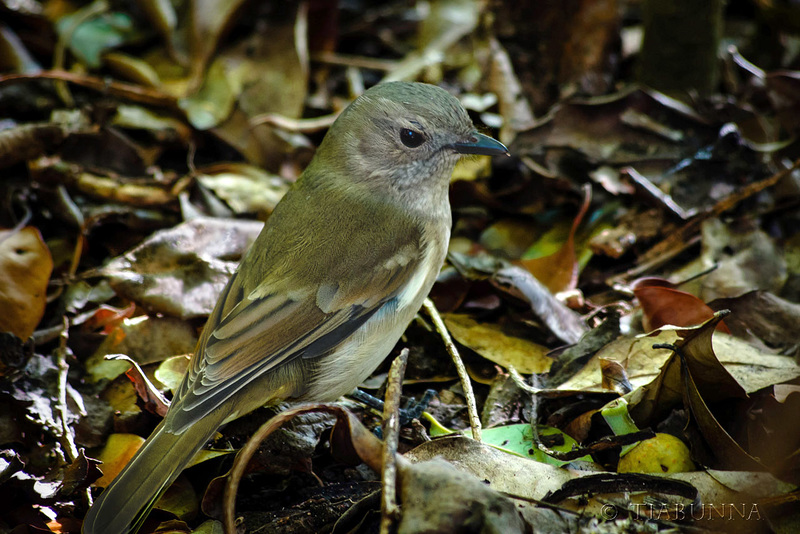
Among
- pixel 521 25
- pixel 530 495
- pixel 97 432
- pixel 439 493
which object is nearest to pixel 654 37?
pixel 521 25

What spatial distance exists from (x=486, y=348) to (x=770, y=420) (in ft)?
3.89

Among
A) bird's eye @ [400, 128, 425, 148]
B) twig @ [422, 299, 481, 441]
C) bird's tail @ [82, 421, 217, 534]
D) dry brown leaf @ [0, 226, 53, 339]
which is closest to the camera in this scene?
bird's tail @ [82, 421, 217, 534]

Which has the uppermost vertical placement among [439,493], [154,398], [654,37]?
[654,37]

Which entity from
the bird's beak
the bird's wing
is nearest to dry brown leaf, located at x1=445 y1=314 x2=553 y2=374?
the bird's wing

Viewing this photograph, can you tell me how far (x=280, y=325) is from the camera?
2.80m

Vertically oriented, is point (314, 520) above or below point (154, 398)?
below

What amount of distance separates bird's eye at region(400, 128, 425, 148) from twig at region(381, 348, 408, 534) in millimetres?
1200

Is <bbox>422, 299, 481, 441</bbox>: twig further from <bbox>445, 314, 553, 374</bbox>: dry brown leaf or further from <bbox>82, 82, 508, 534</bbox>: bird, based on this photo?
<bbox>82, 82, 508, 534</bbox>: bird

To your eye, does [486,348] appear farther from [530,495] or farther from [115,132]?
[115,132]

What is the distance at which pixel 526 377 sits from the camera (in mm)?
3148

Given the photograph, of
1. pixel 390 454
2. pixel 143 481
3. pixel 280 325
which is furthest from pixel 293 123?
pixel 390 454

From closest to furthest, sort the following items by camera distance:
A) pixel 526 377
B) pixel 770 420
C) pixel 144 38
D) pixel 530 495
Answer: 1. pixel 530 495
2. pixel 770 420
3. pixel 526 377
4. pixel 144 38

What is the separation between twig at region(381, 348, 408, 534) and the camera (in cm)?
196

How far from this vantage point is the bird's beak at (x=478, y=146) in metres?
3.17
